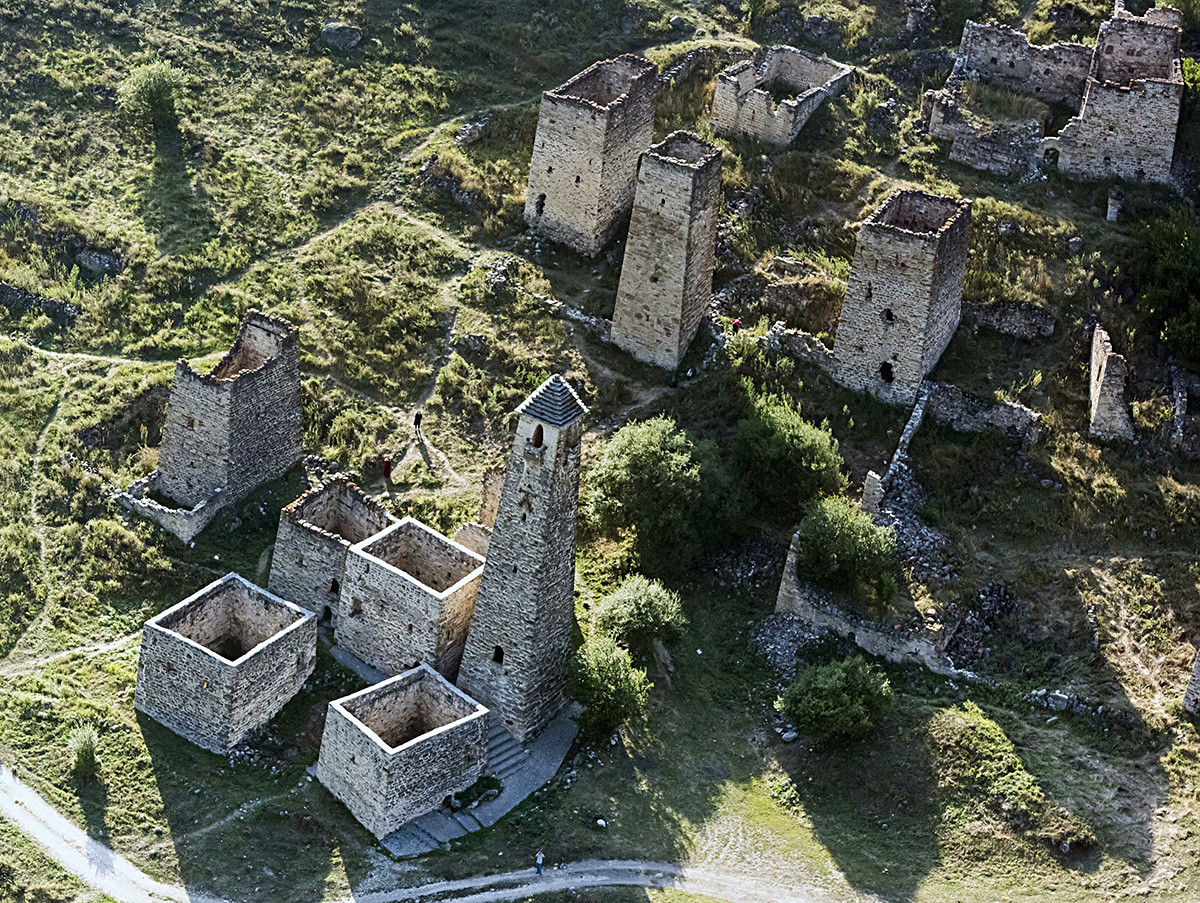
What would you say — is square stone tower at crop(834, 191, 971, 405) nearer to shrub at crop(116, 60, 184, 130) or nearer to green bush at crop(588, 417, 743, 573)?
green bush at crop(588, 417, 743, 573)

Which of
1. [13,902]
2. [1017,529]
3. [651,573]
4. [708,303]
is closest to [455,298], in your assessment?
[708,303]

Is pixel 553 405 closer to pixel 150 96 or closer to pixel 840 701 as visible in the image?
pixel 840 701

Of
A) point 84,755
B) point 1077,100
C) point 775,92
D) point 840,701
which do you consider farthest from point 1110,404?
point 84,755

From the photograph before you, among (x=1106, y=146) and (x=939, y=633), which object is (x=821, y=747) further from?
(x=1106, y=146)

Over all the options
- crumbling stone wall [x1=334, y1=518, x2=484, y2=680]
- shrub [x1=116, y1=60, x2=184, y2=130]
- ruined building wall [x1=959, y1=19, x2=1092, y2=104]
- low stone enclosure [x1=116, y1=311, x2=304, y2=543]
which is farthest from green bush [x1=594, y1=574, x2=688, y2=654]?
shrub [x1=116, y1=60, x2=184, y2=130]

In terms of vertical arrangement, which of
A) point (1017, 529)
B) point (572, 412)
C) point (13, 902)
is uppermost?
point (572, 412)
